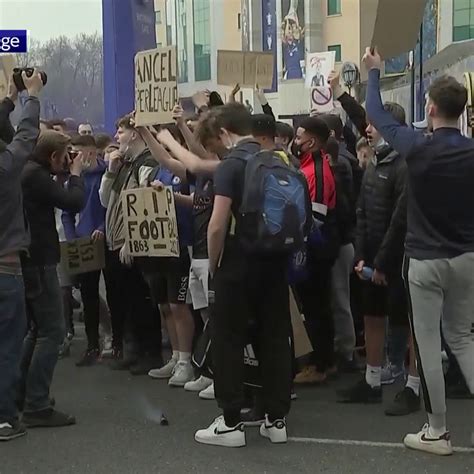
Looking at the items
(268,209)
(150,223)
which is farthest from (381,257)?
(150,223)

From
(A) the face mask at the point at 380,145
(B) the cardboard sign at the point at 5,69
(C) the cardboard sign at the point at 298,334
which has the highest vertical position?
(B) the cardboard sign at the point at 5,69

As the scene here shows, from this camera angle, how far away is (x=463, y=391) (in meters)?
6.22

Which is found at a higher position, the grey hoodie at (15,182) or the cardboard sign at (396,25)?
the cardboard sign at (396,25)

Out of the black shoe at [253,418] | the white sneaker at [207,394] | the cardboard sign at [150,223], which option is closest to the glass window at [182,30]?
the cardboard sign at [150,223]

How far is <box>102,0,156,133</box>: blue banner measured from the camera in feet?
35.5

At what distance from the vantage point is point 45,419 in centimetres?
568

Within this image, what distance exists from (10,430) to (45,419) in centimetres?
30

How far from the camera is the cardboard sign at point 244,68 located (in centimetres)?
852

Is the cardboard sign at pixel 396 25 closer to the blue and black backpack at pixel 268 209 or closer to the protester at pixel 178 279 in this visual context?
the blue and black backpack at pixel 268 209

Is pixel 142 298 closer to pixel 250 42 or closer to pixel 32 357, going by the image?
pixel 32 357

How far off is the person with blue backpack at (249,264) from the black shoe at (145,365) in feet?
6.15

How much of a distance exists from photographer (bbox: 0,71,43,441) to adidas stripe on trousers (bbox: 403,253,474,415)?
2222mm

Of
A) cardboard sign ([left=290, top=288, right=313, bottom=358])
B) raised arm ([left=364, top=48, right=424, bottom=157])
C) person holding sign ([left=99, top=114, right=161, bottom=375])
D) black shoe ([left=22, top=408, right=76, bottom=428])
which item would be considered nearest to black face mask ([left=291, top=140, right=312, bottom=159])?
person holding sign ([left=99, top=114, right=161, bottom=375])

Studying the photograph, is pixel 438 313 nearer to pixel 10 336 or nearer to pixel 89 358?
pixel 10 336
